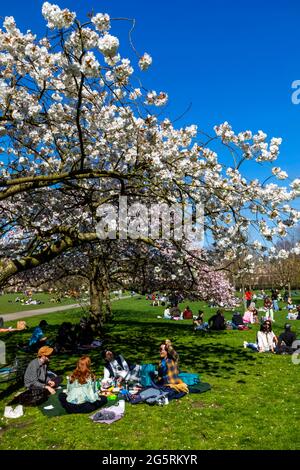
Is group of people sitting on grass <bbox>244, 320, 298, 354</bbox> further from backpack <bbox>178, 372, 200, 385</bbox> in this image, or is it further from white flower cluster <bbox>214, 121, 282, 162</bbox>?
white flower cluster <bbox>214, 121, 282, 162</bbox>

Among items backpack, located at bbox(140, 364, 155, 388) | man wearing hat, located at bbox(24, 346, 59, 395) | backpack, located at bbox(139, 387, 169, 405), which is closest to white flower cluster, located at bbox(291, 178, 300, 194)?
backpack, located at bbox(139, 387, 169, 405)

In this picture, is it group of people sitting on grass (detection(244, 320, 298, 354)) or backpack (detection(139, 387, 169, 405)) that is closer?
backpack (detection(139, 387, 169, 405))

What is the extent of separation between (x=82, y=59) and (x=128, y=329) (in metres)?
18.4

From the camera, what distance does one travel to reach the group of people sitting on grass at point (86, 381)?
8789 mm

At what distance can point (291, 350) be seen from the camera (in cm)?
1428

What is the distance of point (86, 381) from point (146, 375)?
1872 millimetres

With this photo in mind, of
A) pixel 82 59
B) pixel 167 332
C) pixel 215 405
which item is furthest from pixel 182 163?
pixel 167 332

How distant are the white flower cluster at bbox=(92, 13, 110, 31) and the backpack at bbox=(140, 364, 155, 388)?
792cm

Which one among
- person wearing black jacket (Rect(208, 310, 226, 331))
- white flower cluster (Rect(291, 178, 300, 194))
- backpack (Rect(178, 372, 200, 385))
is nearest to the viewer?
white flower cluster (Rect(291, 178, 300, 194))

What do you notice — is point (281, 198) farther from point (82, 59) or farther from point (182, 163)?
point (82, 59)

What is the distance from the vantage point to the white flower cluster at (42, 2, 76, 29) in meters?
4.97

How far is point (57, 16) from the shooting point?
5008mm

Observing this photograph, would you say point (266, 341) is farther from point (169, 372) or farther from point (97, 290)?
point (97, 290)

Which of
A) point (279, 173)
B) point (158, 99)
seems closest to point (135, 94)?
point (158, 99)
